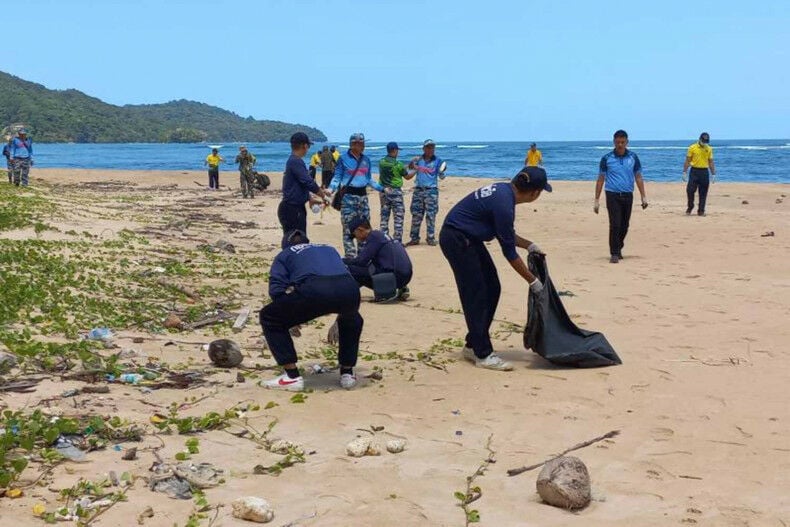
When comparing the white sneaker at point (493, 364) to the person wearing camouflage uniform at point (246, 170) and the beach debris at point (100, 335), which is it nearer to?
the beach debris at point (100, 335)

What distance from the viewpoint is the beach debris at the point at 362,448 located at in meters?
4.77

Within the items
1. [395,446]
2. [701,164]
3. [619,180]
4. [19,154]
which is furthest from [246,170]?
[395,446]

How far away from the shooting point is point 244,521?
3.79 m

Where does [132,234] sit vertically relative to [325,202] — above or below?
below

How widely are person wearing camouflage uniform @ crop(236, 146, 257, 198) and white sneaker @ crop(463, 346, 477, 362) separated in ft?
64.7

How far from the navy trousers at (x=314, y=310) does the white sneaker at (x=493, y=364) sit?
3.96 feet

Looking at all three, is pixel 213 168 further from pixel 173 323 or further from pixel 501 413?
pixel 501 413

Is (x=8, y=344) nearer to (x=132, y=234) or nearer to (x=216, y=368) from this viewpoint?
(x=216, y=368)

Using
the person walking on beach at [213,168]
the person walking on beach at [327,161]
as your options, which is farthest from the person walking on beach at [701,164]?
the person walking on beach at [213,168]

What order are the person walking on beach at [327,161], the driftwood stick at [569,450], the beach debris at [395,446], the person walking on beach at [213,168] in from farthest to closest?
the person walking on beach at [213,168]
the person walking on beach at [327,161]
the beach debris at [395,446]
the driftwood stick at [569,450]

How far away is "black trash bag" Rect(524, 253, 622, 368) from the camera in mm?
6750

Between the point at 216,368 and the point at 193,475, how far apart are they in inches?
91.9

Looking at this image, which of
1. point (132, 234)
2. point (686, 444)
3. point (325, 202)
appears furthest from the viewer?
point (132, 234)

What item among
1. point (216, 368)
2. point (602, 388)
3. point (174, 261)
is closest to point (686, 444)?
point (602, 388)
